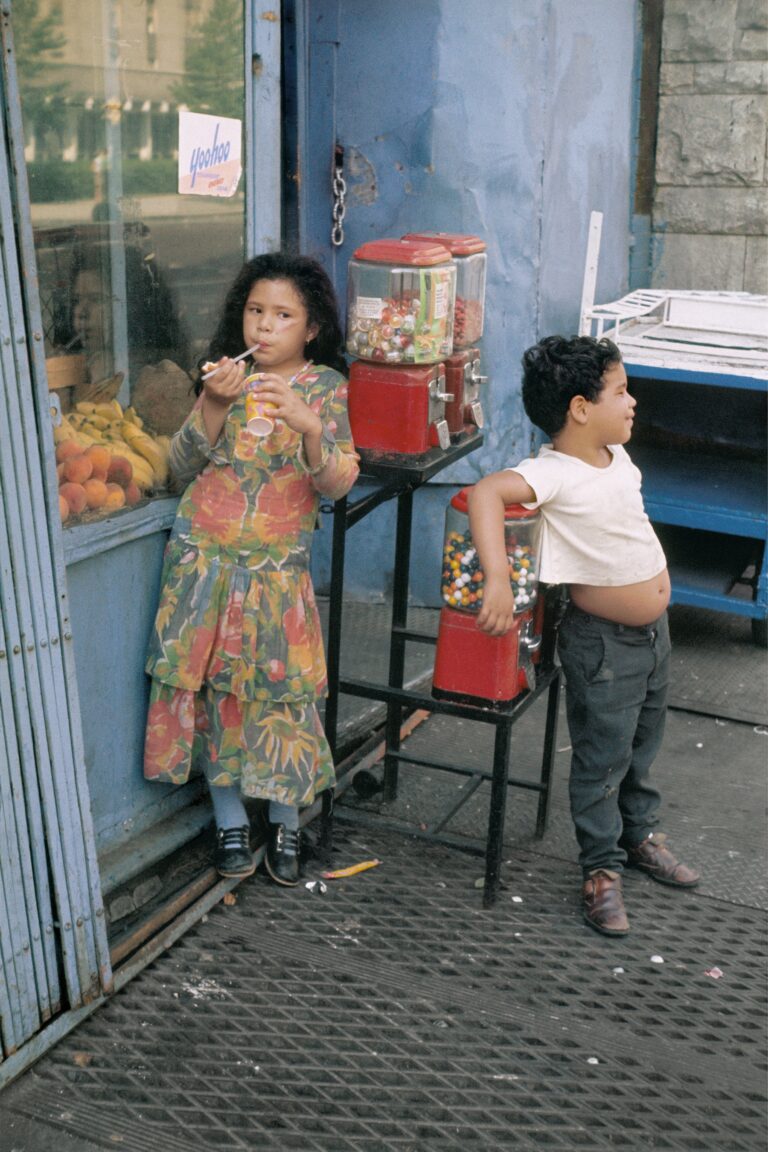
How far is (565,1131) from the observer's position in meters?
2.63

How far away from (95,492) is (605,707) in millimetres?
1452

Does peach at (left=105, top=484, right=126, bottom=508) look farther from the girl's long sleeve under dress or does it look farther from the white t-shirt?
the white t-shirt

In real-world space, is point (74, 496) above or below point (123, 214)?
below

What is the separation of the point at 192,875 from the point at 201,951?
14.3 inches

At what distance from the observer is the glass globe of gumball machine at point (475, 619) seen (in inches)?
129

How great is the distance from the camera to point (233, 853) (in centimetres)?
347

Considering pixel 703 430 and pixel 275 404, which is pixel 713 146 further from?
pixel 275 404

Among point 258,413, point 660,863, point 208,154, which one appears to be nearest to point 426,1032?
point 660,863

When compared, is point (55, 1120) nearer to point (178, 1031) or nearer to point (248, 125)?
point (178, 1031)

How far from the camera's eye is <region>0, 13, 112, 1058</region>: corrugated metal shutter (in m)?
2.55

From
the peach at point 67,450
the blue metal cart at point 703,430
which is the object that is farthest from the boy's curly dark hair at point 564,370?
the blue metal cart at point 703,430

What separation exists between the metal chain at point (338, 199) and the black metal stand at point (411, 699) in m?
1.81

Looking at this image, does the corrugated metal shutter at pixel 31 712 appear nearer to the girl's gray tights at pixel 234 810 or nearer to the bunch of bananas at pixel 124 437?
the bunch of bananas at pixel 124 437

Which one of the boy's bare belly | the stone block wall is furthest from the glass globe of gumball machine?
the stone block wall
